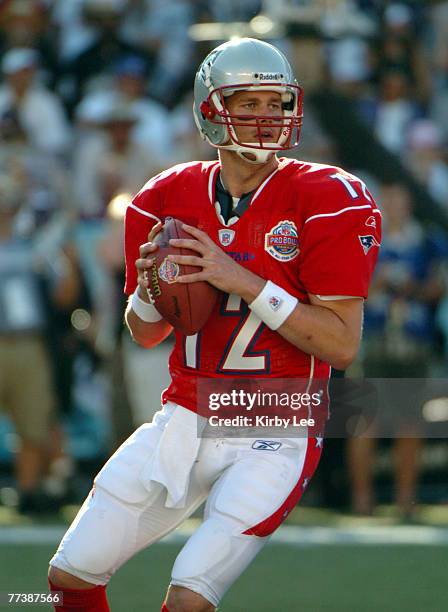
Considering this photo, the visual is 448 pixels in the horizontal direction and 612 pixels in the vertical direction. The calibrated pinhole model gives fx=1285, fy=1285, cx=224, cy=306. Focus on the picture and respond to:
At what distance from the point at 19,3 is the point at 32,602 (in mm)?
5791

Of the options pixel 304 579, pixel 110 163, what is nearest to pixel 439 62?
pixel 110 163

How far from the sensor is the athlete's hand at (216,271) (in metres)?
3.73

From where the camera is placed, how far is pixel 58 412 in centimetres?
775

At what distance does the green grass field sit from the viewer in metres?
5.47

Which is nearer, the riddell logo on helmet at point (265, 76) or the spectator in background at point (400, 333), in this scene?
the riddell logo on helmet at point (265, 76)

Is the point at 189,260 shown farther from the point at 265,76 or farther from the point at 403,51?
the point at 403,51

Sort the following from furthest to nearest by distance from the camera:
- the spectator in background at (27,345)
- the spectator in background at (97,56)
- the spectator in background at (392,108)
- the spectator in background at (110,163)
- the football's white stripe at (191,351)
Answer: the spectator in background at (97,56), the spectator in background at (392,108), the spectator in background at (110,163), the spectator in background at (27,345), the football's white stripe at (191,351)

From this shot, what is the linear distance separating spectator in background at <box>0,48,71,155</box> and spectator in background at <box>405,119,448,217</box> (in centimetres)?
236

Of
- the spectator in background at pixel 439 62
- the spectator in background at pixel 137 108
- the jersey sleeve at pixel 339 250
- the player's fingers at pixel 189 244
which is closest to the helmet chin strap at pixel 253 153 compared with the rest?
the jersey sleeve at pixel 339 250

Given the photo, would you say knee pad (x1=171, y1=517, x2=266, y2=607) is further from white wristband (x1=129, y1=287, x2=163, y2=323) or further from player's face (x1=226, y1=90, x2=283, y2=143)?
player's face (x1=226, y1=90, x2=283, y2=143)

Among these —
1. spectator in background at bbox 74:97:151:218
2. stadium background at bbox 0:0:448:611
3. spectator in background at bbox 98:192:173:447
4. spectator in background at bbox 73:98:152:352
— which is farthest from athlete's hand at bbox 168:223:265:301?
spectator in background at bbox 74:97:151:218

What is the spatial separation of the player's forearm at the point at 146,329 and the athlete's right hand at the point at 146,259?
0.71ft

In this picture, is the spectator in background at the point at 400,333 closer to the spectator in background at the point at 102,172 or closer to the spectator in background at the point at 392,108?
the spectator in background at the point at 392,108

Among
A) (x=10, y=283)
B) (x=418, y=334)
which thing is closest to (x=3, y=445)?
(x=10, y=283)
